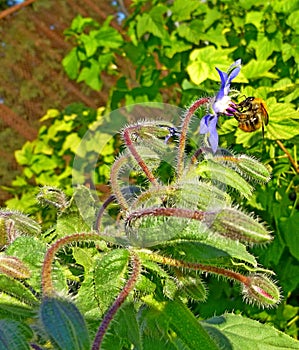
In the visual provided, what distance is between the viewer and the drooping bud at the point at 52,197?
759mm

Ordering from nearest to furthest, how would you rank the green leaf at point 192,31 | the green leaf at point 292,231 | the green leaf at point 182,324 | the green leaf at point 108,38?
1. the green leaf at point 182,324
2. the green leaf at point 292,231
3. the green leaf at point 192,31
4. the green leaf at point 108,38

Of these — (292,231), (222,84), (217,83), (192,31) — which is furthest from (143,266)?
(192,31)

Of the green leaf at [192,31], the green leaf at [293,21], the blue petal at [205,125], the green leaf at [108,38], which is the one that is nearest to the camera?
the blue petal at [205,125]

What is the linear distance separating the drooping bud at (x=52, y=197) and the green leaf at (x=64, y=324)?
22 cm

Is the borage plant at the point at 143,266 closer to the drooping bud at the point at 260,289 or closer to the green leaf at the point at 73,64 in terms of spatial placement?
the drooping bud at the point at 260,289

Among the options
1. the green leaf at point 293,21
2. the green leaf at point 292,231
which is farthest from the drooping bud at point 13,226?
the green leaf at point 293,21

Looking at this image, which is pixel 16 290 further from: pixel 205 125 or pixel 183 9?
pixel 183 9

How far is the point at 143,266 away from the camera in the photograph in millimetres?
623

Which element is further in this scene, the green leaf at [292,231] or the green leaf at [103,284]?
the green leaf at [292,231]

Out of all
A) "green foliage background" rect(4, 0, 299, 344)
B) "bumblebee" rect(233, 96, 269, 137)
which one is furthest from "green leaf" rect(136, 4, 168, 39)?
"bumblebee" rect(233, 96, 269, 137)

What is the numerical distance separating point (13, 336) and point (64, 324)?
5cm

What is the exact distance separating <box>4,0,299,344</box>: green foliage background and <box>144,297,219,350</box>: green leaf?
0.41 m

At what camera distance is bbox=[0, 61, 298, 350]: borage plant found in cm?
55

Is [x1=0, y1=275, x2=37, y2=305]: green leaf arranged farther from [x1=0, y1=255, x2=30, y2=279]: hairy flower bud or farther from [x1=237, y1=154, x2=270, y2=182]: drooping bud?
[x1=237, y1=154, x2=270, y2=182]: drooping bud
